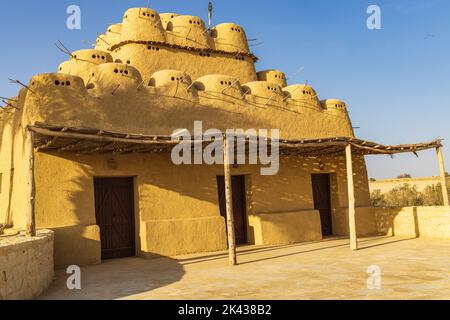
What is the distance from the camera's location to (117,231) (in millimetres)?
12609

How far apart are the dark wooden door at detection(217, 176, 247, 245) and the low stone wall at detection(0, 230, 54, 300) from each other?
677 centimetres

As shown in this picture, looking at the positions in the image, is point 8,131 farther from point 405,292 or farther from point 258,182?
point 405,292

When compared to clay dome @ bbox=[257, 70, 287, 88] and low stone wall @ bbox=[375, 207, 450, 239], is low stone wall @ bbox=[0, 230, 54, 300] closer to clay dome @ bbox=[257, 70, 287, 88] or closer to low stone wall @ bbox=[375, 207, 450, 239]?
low stone wall @ bbox=[375, 207, 450, 239]

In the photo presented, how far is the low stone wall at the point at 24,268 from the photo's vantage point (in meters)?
6.55

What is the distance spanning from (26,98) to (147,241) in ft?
16.8

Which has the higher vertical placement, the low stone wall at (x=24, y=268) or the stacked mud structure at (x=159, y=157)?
the stacked mud structure at (x=159, y=157)

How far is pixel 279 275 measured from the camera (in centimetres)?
901

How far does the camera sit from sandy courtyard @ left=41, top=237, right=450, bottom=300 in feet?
24.2

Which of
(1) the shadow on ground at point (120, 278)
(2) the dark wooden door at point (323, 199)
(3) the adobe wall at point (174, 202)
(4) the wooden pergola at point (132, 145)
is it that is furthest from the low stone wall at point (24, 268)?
(2) the dark wooden door at point (323, 199)

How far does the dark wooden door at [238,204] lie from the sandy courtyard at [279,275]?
1.64 m

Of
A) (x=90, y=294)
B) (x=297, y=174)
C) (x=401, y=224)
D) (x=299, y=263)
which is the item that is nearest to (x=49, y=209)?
(x=90, y=294)

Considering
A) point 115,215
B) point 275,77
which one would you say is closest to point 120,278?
point 115,215

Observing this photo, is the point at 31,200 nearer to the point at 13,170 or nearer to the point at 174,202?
the point at 13,170

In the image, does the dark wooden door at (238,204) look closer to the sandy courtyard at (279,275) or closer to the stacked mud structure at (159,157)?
the stacked mud structure at (159,157)
